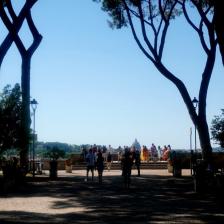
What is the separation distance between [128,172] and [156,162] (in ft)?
61.3

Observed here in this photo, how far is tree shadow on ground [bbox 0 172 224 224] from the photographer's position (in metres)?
12.6

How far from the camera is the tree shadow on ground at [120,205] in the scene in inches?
496

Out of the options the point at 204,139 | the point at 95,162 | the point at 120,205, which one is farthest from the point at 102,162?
the point at 120,205

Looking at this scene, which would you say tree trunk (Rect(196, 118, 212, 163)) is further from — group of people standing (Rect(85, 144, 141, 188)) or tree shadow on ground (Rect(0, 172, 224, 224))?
group of people standing (Rect(85, 144, 141, 188))

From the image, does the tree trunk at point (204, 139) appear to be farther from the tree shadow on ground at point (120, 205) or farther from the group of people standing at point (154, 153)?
the group of people standing at point (154, 153)

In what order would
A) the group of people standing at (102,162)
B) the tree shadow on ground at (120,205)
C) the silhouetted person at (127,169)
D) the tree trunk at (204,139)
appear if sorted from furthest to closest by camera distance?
the tree trunk at (204,139) < the group of people standing at (102,162) < the silhouetted person at (127,169) < the tree shadow on ground at (120,205)

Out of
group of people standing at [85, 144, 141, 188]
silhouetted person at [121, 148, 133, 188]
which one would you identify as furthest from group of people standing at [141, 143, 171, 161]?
silhouetted person at [121, 148, 133, 188]

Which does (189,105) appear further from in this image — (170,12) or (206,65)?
(170,12)

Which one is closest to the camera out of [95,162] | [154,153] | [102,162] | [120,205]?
[120,205]

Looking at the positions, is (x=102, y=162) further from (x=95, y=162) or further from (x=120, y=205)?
(x=120, y=205)

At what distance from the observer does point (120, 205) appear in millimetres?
15328

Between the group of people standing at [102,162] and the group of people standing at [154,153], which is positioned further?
the group of people standing at [154,153]

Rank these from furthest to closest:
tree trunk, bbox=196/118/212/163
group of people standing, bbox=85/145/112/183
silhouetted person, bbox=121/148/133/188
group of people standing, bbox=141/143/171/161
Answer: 1. group of people standing, bbox=141/143/171/161
2. tree trunk, bbox=196/118/212/163
3. group of people standing, bbox=85/145/112/183
4. silhouetted person, bbox=121/148/133/188

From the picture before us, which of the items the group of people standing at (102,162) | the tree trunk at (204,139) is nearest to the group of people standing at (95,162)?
the group of people standing at (102,162)
